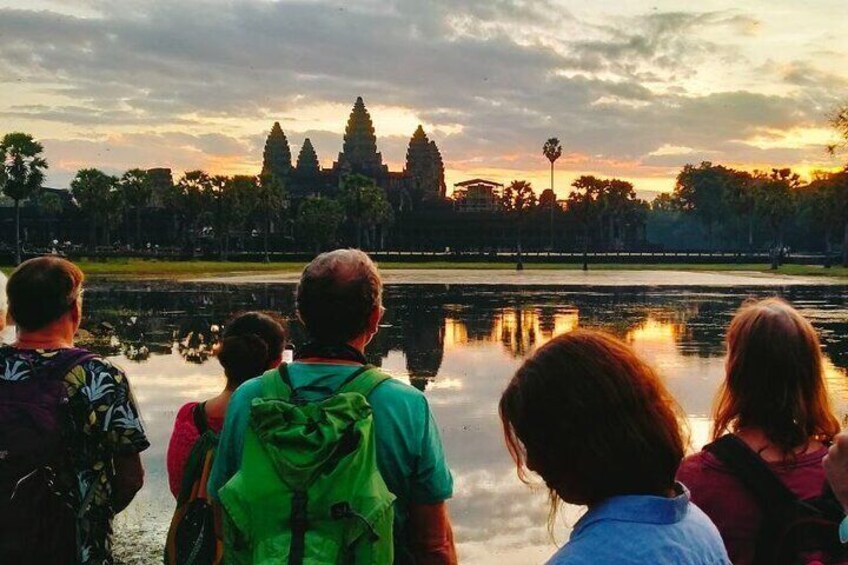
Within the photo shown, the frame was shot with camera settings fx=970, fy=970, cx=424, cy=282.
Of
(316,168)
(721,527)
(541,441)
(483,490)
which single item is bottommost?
(483,490)

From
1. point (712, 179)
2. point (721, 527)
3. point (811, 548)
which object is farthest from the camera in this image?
point (712, 179)

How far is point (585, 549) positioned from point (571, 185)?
345 ft

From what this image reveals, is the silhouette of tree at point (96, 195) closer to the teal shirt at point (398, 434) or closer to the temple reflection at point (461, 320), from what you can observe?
the temple reflection at point (461, 320)

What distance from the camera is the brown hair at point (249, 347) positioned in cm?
441

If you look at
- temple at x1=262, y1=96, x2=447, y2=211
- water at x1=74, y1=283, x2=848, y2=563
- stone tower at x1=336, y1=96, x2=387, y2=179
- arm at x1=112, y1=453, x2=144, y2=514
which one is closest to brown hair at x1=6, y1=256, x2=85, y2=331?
arm at x1=112, y1=453, x2=144, y2=514

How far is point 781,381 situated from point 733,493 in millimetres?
463

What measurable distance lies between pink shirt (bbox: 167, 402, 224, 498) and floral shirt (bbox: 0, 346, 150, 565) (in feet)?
2.07

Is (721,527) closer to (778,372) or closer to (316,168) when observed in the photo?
(778,372)

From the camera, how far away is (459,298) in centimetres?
3369

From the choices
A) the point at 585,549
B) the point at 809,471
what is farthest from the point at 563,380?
the point at 809,471

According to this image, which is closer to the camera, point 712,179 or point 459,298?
point 459,298

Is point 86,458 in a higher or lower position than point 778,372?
lower

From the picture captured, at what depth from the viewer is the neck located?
3.68 meters

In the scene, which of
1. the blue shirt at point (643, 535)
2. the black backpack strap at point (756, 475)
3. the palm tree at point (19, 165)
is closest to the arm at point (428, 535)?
the black backpack strap at point (756, 475)
